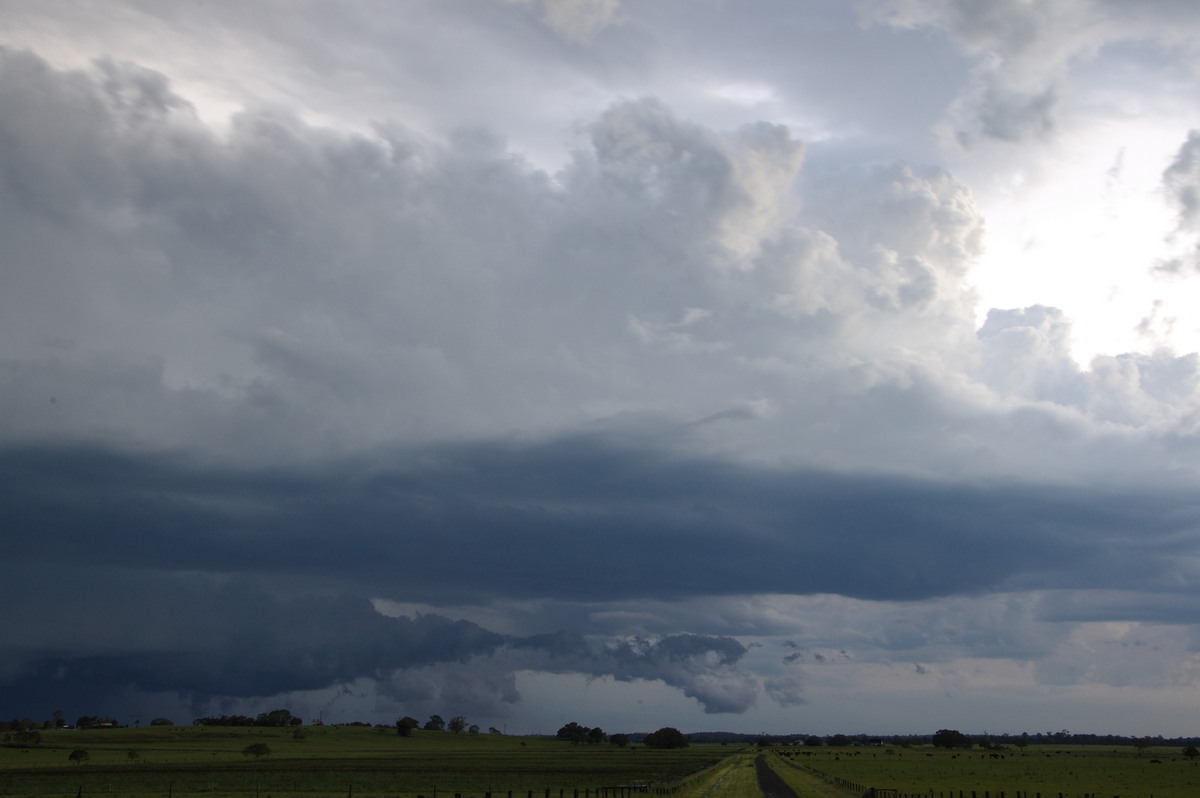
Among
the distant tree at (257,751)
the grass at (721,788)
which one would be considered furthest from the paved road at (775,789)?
the distant tree at (257,751)

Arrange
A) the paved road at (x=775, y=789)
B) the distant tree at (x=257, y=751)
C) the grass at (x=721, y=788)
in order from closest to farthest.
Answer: the grass at (x=721, y=788), the paved road at (x=775, y=789), the distant tree at (x=257, y=751)

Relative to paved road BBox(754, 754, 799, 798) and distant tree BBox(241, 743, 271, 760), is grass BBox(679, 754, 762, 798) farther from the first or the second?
distant tree BBox(241, 743, 271, 760)

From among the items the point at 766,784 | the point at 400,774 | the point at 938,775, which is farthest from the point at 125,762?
the point at 938,775

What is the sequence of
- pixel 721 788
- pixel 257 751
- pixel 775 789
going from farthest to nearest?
pixel 257 751, pixel 721 788, pixel 775 789

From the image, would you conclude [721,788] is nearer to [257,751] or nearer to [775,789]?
[775,789]

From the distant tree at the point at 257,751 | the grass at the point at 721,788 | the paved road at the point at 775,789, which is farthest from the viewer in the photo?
the distant tree at the point at 257,751

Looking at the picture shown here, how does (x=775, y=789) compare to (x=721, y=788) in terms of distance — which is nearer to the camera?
(x=775, y=789)

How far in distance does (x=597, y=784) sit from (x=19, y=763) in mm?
98303

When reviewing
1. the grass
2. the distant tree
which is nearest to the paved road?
the grass

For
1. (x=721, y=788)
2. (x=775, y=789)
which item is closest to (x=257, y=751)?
(x=721, y=788)

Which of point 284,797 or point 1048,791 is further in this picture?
point 1048,791

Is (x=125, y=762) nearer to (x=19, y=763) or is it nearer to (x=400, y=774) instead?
(x=19, y=763)

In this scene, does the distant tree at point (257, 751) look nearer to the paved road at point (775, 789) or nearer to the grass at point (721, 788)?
the grass at point (721, 788)

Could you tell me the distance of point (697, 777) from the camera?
101m
